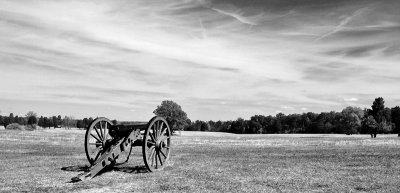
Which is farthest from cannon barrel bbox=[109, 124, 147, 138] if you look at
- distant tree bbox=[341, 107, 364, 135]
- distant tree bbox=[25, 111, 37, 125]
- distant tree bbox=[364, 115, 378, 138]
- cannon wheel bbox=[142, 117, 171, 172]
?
distant tree bbox=[25, 111, 37, 125]

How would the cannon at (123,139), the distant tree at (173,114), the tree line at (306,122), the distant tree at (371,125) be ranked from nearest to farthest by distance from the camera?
the cannon at (123,139) < the distant tree at (371,125) < the distant tree at (173,114) < the tree line at (306,122)

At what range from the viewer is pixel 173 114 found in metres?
86.3

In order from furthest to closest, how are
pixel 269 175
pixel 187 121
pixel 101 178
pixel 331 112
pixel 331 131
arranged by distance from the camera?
pixel 331 112, pixel 331 131, pixel 187 121, pixel 269 175, pixel 101 178

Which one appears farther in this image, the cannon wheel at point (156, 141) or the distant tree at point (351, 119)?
the distant tree at point (351, 119)

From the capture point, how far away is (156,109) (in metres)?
89.4

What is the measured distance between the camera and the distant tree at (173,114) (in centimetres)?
8588

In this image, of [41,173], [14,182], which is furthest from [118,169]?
[14,182]

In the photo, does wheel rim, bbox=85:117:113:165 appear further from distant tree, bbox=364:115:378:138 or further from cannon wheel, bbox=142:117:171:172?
distant tree, bbox=364:115:378:138

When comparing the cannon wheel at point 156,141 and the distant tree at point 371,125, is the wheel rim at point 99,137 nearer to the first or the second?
the cannon wheel at point 156,141

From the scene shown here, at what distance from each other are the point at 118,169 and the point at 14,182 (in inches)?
182

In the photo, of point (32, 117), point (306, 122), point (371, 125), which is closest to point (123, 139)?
point (371, 125)

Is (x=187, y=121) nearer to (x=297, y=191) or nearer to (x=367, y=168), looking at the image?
(x=367, y=168)

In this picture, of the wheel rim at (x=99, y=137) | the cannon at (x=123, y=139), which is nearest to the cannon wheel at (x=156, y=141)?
the cannon at (x=123, y=139)

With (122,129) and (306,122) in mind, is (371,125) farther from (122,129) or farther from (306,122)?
(122,129)
